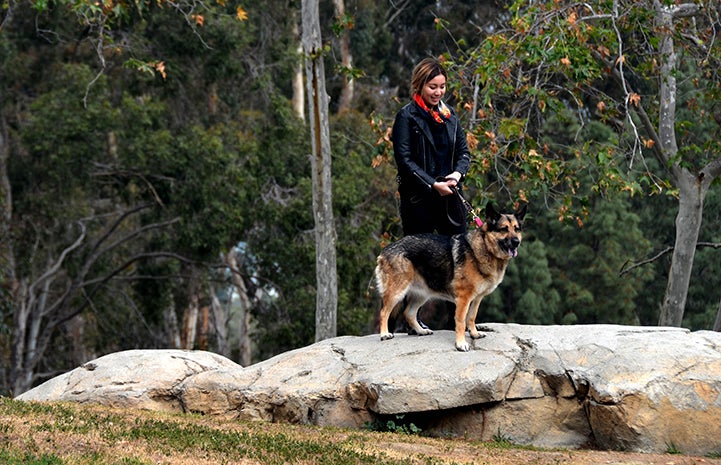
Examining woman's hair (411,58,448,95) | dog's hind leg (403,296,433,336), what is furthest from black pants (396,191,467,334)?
woman's hair (411,58,448,95)

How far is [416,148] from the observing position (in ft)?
34.9

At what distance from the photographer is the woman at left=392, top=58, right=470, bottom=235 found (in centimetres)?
1037

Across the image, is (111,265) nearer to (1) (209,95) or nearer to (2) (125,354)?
(1) (209,95)

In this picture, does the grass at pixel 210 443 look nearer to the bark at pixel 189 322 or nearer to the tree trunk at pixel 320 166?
the tree trunk at pixel 320 166

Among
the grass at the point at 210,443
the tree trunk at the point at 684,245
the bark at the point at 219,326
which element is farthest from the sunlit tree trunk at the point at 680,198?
the bark at the point at 219,326

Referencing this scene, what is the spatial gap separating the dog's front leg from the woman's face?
209cm

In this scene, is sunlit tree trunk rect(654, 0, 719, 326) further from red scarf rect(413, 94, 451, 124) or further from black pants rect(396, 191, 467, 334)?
red scarf rect(413, 94, 451, 124)

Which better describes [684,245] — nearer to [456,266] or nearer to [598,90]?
[598,90]

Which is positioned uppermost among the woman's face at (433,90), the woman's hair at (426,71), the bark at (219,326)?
the woman's hair at (426,71)

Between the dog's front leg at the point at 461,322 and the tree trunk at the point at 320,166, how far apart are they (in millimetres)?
7041

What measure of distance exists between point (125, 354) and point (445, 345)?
398 cm

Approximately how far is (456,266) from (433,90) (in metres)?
1.84

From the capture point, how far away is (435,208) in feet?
35.8

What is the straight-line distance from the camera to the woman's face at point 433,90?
1036 cm
